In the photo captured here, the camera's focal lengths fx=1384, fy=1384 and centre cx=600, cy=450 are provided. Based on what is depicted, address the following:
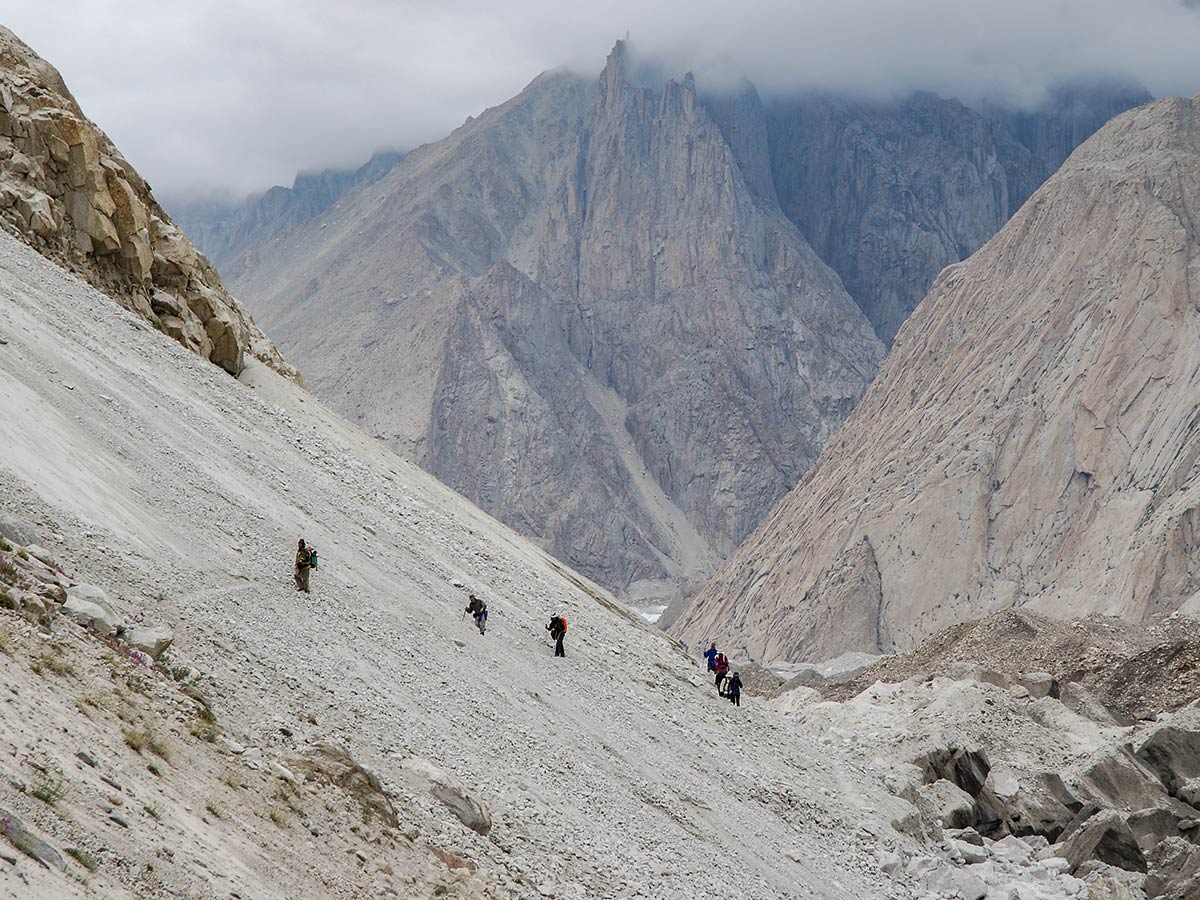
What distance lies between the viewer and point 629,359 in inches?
7446

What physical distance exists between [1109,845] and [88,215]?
2491cm

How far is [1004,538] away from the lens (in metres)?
87.4

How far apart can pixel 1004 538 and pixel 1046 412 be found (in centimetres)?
898

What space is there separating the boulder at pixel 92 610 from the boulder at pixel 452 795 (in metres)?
3.80

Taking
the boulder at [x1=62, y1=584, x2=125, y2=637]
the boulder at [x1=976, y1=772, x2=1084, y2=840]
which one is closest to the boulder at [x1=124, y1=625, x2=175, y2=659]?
the boulder at [x1=62, y1=584, x2=125, y2=637]

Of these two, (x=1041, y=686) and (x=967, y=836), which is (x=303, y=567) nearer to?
(x=967, y=836)

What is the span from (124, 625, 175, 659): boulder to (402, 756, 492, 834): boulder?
10.5 feet

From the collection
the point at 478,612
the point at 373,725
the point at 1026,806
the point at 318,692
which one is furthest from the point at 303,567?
the point at 1026,806

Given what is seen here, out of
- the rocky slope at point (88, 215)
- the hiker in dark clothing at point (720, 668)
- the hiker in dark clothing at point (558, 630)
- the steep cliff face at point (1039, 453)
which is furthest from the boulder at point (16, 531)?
the steep cliff face at point (1039, 453)

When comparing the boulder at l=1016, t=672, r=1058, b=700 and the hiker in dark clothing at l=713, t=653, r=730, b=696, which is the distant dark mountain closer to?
the boulder at l=1016, t=672, r=1058, b=700

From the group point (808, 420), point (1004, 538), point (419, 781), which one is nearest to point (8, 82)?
point (419, 781)

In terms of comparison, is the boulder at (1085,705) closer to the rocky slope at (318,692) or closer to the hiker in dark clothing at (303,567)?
the rocky slope at (318,692)

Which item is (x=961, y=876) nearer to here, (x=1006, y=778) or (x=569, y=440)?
(x=1006, y=778)

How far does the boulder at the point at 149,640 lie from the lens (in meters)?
14.8
